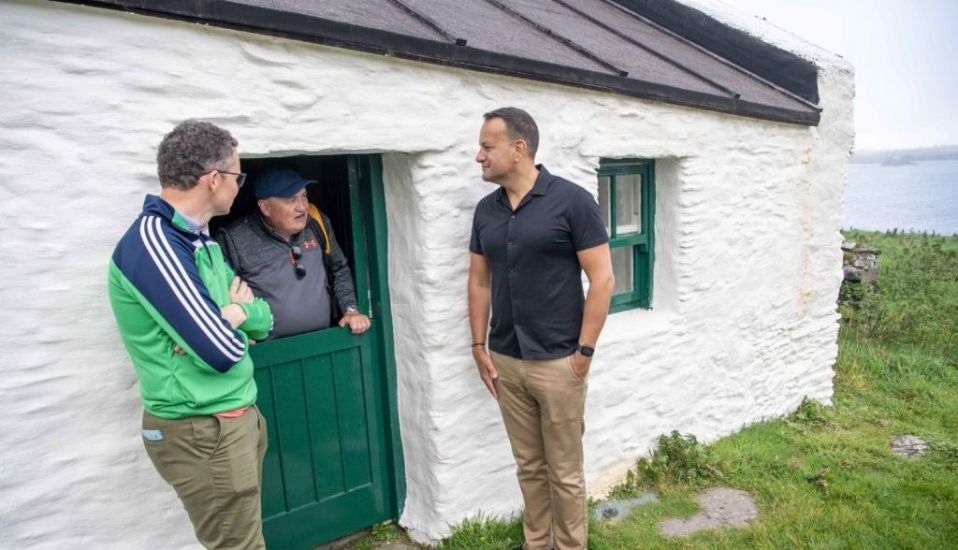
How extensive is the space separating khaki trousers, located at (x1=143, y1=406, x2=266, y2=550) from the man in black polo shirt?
1256mm

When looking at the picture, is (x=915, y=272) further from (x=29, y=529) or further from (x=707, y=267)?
(x=29, y=529)

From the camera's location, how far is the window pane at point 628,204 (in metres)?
4.47

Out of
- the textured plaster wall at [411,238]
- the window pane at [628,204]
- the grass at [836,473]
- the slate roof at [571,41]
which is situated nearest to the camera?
the textured plaster wall at [411,238]

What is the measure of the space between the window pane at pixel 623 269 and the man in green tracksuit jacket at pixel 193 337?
9.76 ft

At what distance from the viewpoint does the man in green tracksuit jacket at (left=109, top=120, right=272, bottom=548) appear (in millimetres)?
1901

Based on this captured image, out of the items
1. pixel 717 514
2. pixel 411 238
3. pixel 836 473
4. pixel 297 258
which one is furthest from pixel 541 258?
pixel 836 473

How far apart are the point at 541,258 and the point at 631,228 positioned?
6.66 ft

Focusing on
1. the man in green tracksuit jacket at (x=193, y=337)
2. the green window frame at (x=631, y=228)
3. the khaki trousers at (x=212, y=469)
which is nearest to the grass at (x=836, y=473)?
the green window frame at (x=631, y=228)

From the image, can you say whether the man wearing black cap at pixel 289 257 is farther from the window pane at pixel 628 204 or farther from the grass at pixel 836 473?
the window pane at pixel 628 204

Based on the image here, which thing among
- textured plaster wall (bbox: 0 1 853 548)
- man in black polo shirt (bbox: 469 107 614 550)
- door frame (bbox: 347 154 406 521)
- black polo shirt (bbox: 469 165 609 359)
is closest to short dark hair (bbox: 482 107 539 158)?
man in black polo shirt (bbox: 469 107 614 550)

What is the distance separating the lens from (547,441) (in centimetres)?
293

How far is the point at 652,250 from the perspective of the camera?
15.1ft

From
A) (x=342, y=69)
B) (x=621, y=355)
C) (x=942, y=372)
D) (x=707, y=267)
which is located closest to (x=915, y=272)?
(x=942, y=372)

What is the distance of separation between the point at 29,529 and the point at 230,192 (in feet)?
4.71
